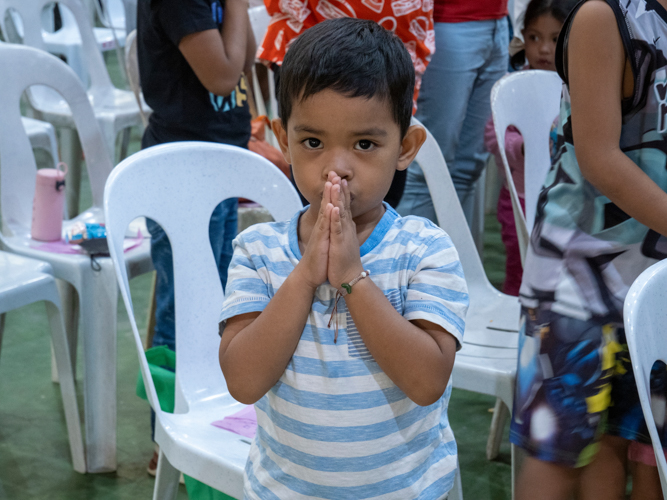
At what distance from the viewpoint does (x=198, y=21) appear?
62.9 inches

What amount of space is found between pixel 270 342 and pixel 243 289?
9 centimetres

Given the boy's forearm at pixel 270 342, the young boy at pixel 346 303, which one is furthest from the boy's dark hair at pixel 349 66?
the boy's forearm at pixel 270 342

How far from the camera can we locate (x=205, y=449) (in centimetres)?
123

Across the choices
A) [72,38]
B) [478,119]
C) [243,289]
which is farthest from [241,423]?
[72,38]

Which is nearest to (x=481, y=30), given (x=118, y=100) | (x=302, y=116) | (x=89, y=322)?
(x=89, y=322)

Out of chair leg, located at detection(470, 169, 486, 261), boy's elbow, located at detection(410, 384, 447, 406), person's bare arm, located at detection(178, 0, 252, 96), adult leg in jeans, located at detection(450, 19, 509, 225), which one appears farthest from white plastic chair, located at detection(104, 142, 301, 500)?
Answer: chair leg, located at detection(470, 169, 486, 261)

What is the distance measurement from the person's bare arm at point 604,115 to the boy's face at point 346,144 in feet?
1.18

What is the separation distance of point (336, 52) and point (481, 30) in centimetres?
141

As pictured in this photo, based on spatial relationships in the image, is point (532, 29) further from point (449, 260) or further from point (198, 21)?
point (449, 260)

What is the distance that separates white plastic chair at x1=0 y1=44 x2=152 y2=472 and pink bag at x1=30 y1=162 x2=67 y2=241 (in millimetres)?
44

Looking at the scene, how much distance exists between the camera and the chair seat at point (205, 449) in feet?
3.93

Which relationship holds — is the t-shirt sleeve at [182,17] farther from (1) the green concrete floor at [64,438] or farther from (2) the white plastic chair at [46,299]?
(1) the green concrete floor at [64,438]

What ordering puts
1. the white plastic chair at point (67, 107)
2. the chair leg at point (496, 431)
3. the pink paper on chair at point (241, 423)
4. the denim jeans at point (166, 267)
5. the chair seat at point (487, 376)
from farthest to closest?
the white plastic chair at point (67, 107)
the chair leg at point (496, 431)
the denim jeans at point (166, 267)
the chair seat at point (487, 376)
the pink paper on chair at point (241, 423)

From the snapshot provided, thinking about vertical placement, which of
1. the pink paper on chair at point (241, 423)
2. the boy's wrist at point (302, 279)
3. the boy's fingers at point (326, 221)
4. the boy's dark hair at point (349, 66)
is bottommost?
the pink paper on chair at point (241, 423)
